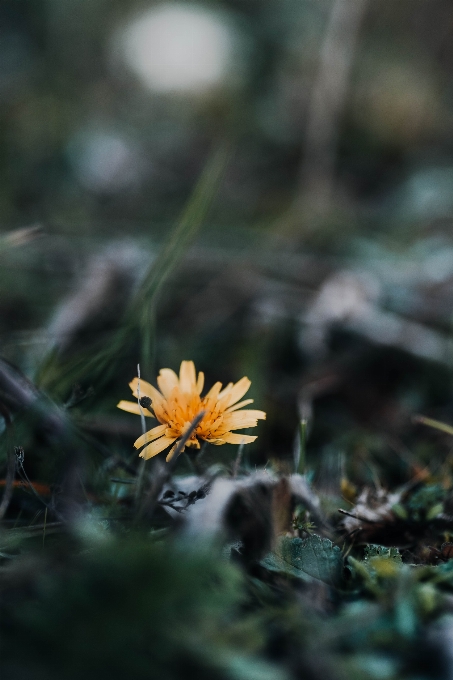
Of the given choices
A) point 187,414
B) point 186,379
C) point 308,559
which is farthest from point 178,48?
point 308,559

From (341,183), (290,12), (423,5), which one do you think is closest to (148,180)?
(341,183)

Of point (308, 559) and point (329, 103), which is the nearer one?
point (308, 559)

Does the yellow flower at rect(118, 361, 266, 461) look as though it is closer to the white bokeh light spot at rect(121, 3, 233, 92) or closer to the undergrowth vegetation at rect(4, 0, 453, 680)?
the undergrowth vegetation at rect(4, 0, 453, 680)

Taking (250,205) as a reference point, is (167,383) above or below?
below

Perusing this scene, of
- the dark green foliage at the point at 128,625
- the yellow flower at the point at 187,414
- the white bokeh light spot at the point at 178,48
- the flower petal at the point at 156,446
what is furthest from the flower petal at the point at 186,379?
the white bokeh light spot at the point at 178,48

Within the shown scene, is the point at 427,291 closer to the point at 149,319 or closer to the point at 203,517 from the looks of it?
the point at 149,319

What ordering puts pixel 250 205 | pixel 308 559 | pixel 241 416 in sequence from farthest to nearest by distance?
1. pixel 250 205
2. pixel 241 416
3. pixel 308 559

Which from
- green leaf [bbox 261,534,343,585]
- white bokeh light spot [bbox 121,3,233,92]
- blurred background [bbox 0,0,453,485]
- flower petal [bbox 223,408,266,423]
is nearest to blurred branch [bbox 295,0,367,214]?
blurred background [bbox 0,0,453,485]

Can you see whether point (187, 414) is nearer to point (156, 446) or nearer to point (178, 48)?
point (156, 446)
